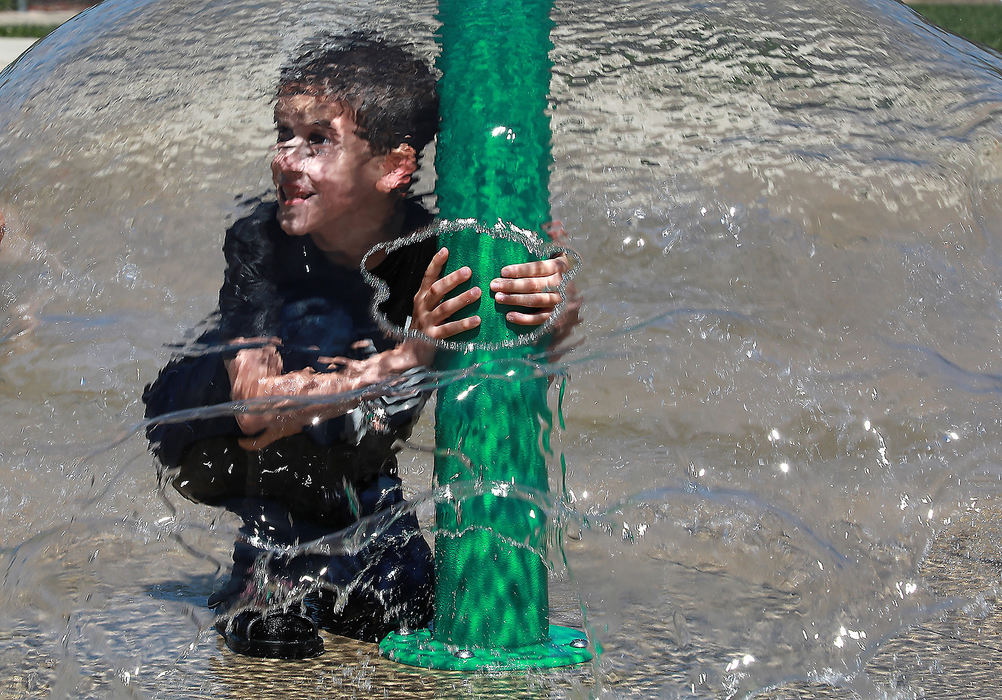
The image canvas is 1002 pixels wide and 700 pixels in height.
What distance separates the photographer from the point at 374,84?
1.55 m

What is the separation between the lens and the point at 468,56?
161 cm

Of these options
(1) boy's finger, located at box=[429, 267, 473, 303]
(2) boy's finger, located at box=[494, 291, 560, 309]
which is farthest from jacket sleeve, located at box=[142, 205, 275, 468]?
(2) boy's finger, located at box=[494, 291, 560, 309]

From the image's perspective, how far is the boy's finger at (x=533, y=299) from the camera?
59.1 inches

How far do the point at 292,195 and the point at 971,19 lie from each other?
12.0 meters

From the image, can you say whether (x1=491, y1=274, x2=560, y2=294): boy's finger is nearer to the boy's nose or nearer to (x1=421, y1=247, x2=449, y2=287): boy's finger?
(x1=421, y1=247, x2=449, y2=287): boy's finger

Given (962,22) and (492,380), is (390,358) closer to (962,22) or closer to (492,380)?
(492,380)

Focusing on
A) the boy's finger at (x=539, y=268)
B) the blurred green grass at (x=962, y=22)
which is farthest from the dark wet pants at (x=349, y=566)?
the blurred green grass at (x=962, y=22)

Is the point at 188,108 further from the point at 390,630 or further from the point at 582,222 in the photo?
the point at 390,630

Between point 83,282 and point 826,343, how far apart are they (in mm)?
1120

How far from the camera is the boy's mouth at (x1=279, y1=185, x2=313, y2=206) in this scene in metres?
1.52

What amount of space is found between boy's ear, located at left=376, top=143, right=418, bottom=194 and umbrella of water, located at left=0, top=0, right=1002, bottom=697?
0.11 ft

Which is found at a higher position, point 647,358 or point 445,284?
point 445,284

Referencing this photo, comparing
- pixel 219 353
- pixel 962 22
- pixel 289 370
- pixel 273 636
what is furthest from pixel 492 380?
pixel 962 22

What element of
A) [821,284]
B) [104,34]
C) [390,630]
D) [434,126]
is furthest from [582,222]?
[104,34]
